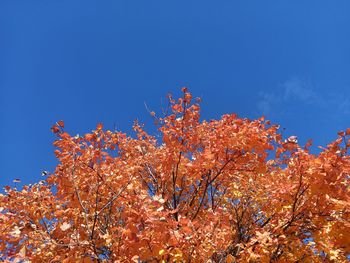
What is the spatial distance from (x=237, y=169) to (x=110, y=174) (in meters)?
3.17

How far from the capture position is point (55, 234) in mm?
7426

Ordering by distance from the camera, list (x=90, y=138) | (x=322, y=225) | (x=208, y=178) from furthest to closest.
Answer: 1. (x=208, y=178)
2. (x=90, y=138)
3. (x=322, y=225)

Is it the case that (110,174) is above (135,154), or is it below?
below

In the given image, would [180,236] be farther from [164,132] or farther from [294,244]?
[164,132]

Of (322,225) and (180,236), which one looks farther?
(322,225)

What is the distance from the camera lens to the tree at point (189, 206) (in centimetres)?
570

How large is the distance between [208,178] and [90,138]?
325cm

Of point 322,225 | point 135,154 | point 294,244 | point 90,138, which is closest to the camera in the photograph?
point 322,225

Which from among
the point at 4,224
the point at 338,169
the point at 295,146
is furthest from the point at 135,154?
the point at 338,169

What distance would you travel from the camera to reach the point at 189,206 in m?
10.1

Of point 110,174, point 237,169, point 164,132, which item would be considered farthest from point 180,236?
point 164,132

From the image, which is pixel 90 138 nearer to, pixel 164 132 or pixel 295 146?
pixel 164 132

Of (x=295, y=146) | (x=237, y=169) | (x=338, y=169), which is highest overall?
(x=237, y=169)

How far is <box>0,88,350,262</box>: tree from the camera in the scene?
5703 mm
